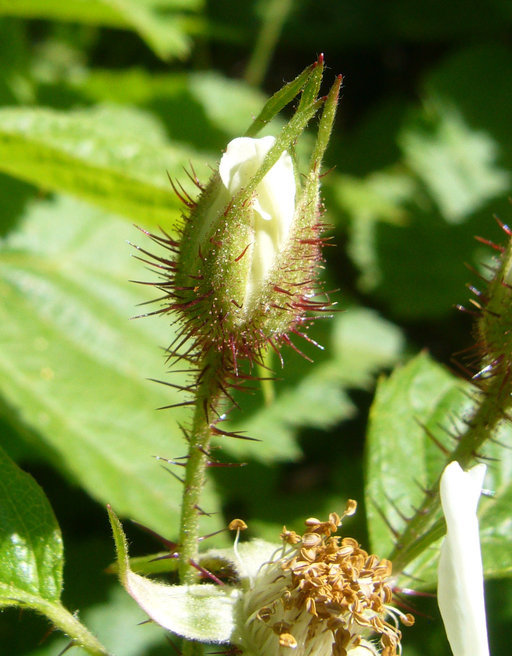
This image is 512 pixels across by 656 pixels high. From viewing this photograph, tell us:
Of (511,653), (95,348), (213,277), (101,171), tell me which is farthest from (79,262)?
(511,653)

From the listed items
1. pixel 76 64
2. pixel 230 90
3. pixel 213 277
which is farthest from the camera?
pixel 76 64

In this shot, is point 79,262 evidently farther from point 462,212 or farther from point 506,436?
point 462,212

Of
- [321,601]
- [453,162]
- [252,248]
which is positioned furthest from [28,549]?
[453,162]

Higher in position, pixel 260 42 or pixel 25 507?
pixel 260 42

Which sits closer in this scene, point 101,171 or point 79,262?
point 101,171

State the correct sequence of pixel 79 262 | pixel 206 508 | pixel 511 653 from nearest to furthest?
pixel 206 508 → pixel 511 653 → pixel 79 262

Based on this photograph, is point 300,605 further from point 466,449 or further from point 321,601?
point 466,449
